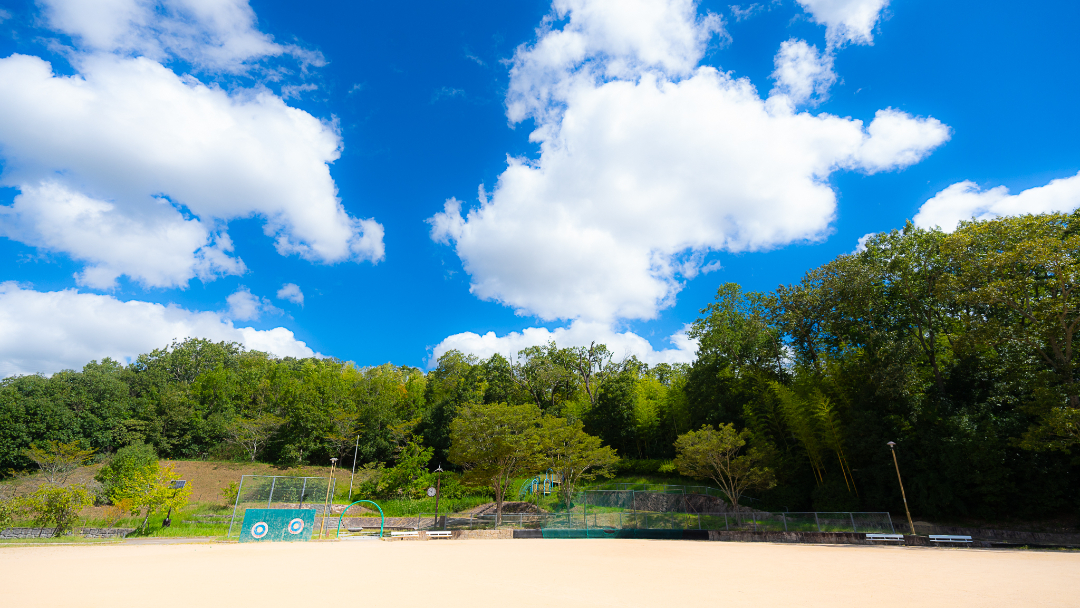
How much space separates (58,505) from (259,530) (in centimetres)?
808

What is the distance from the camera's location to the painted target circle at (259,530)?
17.8m

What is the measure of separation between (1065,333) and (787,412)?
42.5ft

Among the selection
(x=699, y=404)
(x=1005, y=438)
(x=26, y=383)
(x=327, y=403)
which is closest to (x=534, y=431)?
(x=699, y=404)

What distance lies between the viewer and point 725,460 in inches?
1003

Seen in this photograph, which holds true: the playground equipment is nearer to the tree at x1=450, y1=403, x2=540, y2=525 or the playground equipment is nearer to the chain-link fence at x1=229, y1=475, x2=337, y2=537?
the tree at x1=450, y1=403, x2=540, y2=525

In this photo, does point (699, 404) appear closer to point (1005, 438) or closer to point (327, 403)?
point (1005, 438)

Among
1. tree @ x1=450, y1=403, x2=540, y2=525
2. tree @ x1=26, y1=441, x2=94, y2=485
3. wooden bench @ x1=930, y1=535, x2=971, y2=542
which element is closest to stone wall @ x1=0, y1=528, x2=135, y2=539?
tree @ x1=450, y1=403, x2=540, y2=525

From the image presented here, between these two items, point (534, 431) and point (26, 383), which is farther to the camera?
point (26, 383)

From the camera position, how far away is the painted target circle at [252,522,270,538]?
17.8m

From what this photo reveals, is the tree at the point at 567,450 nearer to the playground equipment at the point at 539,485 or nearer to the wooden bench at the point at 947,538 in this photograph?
the playground equipment at the point at 539,485

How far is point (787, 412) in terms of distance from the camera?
2870cm

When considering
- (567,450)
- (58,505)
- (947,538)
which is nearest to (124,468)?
(58,505)

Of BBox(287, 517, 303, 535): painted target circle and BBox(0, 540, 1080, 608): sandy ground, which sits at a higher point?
BBox(0, 540, 1080, 608): sandy ground

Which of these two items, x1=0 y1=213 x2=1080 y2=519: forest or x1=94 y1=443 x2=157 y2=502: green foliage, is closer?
x1=0 y1=213 x2=1080 y2=519: forest
